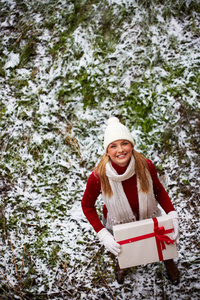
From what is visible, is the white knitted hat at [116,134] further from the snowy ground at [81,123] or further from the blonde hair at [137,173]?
the snowy ground at [81,123]

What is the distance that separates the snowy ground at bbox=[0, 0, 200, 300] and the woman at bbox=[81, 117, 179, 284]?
40.5 inches

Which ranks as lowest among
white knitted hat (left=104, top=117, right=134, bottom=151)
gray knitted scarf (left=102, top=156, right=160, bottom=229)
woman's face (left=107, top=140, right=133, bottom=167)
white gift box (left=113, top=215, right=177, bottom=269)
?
white gift box (left=113, top=215, right=177, bottom=269)

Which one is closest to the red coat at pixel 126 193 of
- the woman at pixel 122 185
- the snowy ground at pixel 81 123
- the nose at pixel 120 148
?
the woman at pixel 122 185

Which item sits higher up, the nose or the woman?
the nose

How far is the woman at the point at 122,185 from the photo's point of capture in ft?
5.75

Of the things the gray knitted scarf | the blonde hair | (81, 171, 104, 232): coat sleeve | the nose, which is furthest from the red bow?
the nose

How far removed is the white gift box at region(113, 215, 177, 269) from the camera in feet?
5.74

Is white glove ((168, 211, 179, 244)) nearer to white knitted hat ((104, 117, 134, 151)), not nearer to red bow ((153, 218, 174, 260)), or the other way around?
red bow ((153, 218, 174, 260))

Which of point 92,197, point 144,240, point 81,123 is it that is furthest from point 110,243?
point 81,123

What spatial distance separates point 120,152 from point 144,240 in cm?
78

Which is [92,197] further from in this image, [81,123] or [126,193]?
[81,123]

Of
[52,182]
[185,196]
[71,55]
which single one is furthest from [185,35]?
[52,182]

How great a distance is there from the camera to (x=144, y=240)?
1773 millimetres

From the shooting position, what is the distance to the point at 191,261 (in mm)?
2498
